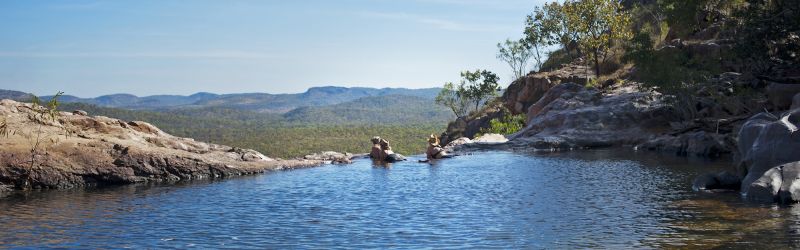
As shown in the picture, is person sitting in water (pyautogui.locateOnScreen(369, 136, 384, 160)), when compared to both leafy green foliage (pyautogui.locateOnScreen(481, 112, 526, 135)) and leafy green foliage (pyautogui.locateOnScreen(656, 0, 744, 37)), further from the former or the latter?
leafy green foliage (pyautogui.locateOnScreen(656, 0, 744, 37))

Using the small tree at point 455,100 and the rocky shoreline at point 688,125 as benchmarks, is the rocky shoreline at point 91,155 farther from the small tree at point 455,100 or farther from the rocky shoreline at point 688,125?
the small tree at point 455,100

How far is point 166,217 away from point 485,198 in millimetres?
18184

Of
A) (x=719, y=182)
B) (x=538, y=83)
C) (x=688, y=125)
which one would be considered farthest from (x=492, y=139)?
(x=719, y=182)

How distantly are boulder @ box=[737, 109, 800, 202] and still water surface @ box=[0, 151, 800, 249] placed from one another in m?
1.69

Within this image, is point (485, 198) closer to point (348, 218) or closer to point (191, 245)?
point (348, 218)

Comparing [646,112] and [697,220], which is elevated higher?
[646,112]

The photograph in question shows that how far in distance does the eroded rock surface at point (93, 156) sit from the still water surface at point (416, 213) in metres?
3.10

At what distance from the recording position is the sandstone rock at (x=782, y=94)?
210ft

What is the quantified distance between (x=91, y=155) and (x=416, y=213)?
2939cm

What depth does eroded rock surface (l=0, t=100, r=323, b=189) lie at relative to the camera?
1997 inches

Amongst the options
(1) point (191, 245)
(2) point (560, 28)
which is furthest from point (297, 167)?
(2) point (560, 28)

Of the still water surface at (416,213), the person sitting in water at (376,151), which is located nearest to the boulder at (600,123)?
the person sitting in water at (376,151)

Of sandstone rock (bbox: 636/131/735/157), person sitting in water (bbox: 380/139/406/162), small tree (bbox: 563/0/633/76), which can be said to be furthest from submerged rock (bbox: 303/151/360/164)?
small tree (bbox: 563/0/633/76)

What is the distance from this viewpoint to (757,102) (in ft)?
228
